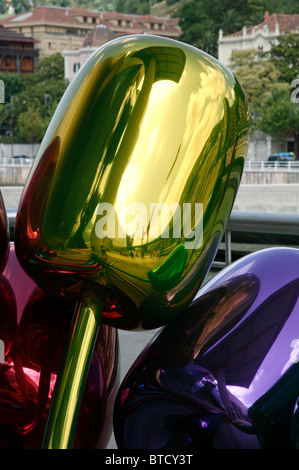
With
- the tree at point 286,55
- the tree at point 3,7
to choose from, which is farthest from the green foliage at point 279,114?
the tree at point 3,7

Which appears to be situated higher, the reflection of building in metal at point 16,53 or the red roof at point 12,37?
the red roof at point 12,37

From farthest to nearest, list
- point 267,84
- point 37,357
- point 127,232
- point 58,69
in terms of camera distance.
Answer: point 58,69, point 267,84, point 37,357, point 127,232

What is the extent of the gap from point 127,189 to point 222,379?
0.69 ft

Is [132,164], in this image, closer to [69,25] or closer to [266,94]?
[266,94]

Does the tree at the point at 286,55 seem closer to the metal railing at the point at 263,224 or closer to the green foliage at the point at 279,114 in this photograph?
the green foliage at the point at 279,114

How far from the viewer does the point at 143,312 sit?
2.08 ft

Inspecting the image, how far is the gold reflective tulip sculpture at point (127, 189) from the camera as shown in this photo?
0.59 m

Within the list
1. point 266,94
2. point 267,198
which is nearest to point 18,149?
point 266,94

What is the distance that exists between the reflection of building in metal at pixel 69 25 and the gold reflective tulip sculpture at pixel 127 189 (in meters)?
65.8

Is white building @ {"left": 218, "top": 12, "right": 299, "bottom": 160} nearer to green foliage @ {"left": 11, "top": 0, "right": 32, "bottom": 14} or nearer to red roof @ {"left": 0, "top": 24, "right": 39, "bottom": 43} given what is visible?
red roof @ {"left": 0, "top": 24, "right": 39, "bottom": 43}

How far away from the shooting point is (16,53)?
61125mm

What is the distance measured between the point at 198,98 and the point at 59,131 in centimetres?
13
